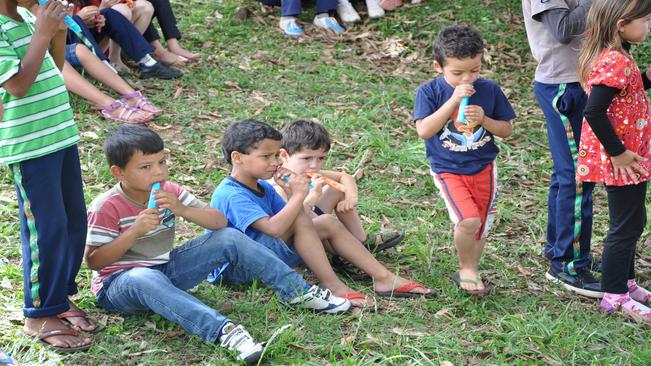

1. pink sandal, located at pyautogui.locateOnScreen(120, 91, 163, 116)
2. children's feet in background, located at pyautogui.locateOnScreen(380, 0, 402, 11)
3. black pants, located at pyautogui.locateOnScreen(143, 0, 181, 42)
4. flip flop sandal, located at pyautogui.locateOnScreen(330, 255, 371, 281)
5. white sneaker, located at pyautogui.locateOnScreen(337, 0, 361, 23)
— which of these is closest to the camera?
flip flop sandal, located at pyautogui.locateOnScreen(330, 255, 371, 281)

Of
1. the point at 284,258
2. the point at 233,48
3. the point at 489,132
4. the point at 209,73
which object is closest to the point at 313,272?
the point at 284,258

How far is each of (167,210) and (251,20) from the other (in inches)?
189

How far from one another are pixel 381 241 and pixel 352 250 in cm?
44

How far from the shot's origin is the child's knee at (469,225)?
3.88 m

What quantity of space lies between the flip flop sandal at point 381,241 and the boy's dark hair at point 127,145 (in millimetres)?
1377

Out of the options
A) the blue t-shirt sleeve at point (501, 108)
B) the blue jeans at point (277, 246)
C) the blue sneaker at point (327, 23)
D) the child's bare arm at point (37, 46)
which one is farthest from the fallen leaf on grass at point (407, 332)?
the blue sneaker at point (327, 23)

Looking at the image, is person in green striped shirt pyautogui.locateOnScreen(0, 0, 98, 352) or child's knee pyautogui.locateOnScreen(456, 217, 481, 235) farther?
child's knee pyautogui.locateOnScreen(456, 217, 481, 235)

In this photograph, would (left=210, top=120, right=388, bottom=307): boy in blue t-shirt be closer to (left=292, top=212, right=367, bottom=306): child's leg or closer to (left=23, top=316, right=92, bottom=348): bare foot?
(left=292, top=212, right=367, bottom=306): child's leg

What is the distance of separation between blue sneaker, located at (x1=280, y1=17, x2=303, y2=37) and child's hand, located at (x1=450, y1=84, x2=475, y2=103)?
432 cm

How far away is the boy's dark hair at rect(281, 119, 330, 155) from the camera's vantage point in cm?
415

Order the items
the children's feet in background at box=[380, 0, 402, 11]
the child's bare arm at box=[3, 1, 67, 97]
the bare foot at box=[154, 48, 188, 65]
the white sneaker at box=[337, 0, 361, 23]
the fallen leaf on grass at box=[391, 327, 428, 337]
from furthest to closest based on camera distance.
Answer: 1. the children's feet in background at box=[380, 0, 402, 11]
2. the white sneaker at box=[337, 0, 361, 23]
3. the bare foot at box=[154, 48, 188, 65]
4. the fallen leaf on grass at box=[391, 327, 428, 337]
5. the child's bare arm at box=[3, 1, 67, 97]

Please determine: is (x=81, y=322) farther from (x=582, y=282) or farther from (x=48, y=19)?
(x=582, y=282)

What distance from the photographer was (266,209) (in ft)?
13.4

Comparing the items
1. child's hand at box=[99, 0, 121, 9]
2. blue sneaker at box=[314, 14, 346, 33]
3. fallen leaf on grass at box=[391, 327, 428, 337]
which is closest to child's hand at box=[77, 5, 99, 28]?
child's hand at box=[99, 0, 121, 9]
